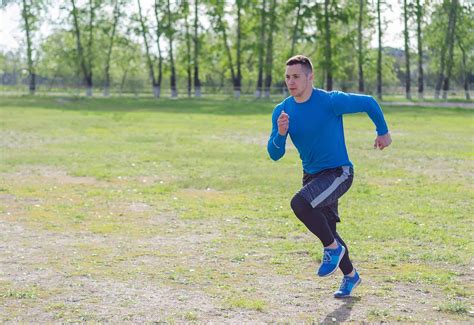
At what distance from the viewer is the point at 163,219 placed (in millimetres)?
11289

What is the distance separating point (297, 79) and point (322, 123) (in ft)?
1.39

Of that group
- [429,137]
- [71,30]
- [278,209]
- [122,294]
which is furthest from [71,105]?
[122,294]

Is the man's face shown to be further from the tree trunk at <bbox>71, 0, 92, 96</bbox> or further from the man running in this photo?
the tree trunk at <bbox>71, 0, 92, 96</bbox>

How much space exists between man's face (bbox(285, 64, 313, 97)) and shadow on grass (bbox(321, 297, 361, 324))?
5.96 feet

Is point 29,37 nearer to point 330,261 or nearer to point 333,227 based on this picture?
point 333,227

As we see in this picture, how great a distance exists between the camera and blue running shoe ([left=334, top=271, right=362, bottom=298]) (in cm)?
690

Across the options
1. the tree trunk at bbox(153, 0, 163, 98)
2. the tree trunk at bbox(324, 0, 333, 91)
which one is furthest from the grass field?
the tree trunk at bbox(153, 0, 163, 98)

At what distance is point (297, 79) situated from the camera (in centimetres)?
645

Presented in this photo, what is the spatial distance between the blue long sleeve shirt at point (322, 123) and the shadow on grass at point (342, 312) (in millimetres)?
1171

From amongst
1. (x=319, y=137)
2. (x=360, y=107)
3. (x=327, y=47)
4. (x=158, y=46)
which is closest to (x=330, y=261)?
(x=319, y=137)

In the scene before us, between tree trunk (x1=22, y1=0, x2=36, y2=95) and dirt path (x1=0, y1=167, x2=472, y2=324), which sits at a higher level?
tree trunk (x1=22, y1=0, x2=36, y2=95)

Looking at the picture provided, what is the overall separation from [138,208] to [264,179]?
12.9 feet

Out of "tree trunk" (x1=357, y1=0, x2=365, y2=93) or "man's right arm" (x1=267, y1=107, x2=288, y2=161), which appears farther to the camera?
"tree trunk" (x1=357, y1=0, x2=365, y2=93)

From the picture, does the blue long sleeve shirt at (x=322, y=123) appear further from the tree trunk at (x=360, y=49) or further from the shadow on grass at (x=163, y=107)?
the tree trunk at (x=360, y=49)
